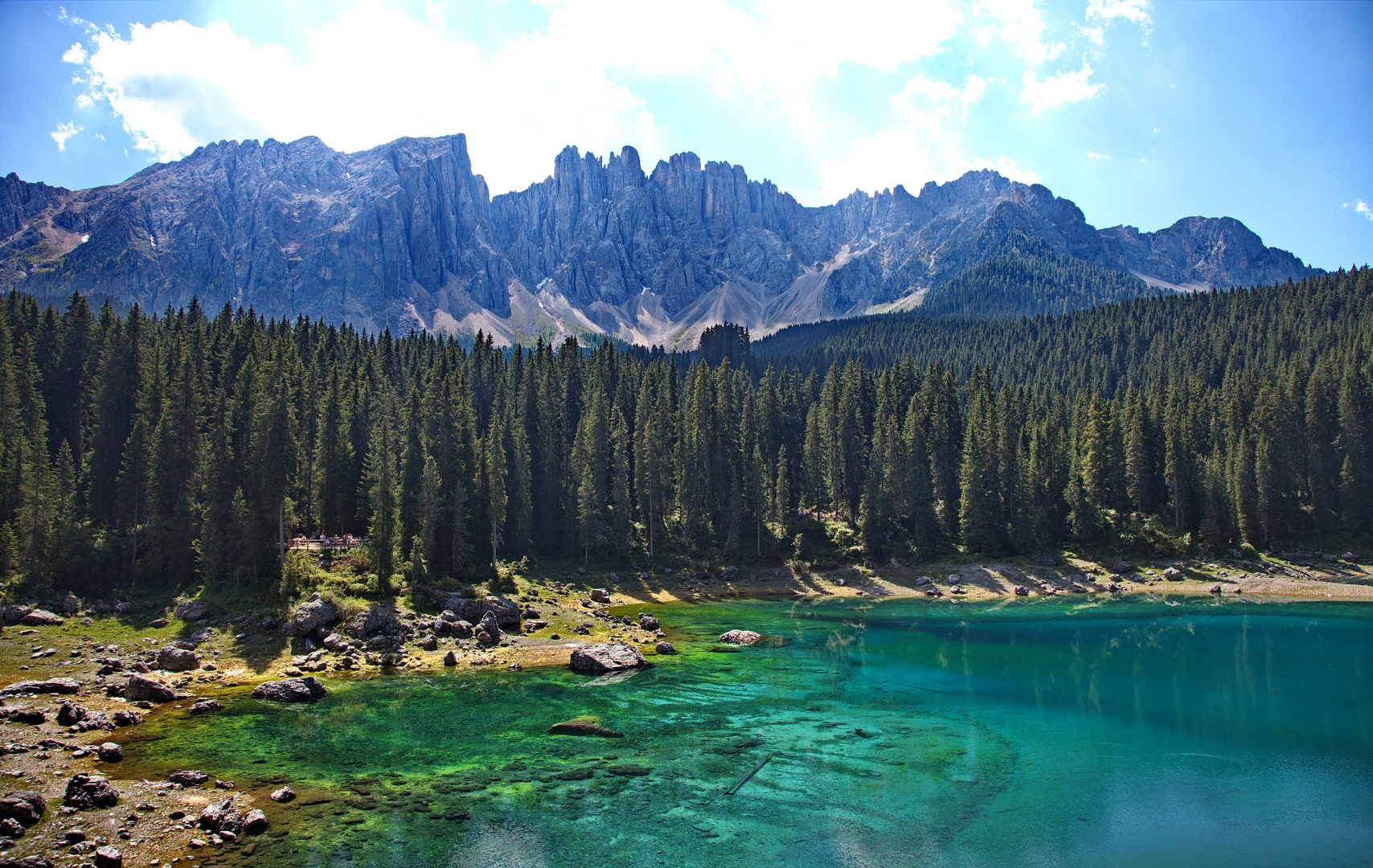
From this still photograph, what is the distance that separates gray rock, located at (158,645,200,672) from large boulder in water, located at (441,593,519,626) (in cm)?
1557

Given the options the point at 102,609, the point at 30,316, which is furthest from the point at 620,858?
the point at 30,316

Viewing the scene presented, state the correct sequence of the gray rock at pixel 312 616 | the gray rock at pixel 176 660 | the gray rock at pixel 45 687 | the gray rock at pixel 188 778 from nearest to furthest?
1. the gray rock at pixel 188 778
2. the gray rock at pixel 45 687
3. the gray rock at pixel 176 660
4. the gray rock at pixel 312 616

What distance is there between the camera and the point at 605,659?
1610 inches

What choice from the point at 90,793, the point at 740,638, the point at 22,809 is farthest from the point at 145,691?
the point at 740,638

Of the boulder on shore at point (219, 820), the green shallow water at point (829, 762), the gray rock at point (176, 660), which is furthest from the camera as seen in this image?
the gray rock at point (176, 660)

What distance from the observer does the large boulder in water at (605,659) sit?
40438 millimetres

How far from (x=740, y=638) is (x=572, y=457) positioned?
4029cm

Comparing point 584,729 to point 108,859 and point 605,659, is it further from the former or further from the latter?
point 108,859

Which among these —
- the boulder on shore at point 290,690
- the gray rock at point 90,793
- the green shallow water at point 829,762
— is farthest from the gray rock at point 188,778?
the boulder on shore at point 290,690

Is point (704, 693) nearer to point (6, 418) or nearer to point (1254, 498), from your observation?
point (6, 418)

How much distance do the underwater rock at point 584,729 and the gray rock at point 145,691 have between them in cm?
1876

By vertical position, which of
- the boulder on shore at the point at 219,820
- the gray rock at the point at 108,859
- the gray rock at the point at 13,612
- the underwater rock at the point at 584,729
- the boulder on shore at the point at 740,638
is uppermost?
the gray rock at the point at 13,612

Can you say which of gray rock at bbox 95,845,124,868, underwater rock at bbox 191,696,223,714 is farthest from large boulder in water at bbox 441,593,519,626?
gray rock at bbox 95,845,124,868

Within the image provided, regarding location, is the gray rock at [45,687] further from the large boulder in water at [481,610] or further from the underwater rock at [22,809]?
the large boulder in water at [481,610]
